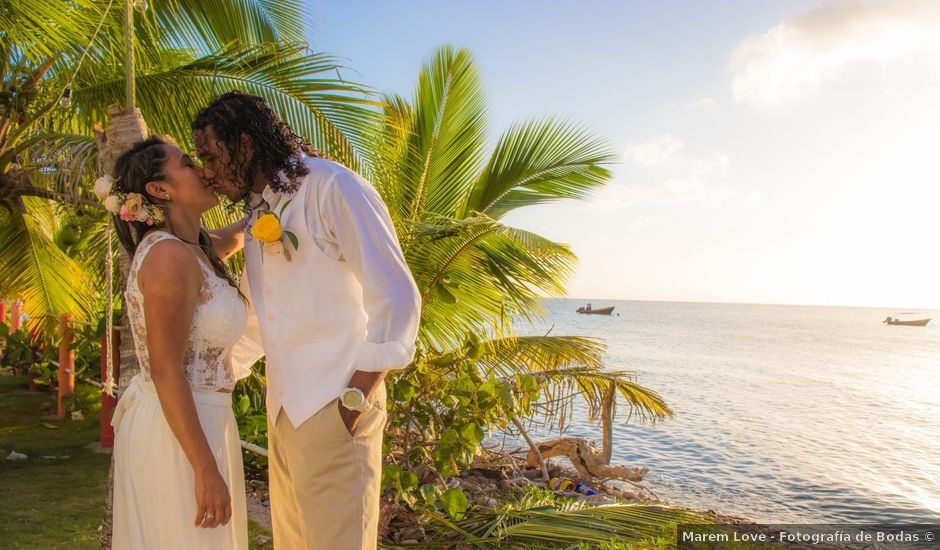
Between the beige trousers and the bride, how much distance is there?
0.29 m

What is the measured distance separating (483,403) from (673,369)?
2428 centimetres

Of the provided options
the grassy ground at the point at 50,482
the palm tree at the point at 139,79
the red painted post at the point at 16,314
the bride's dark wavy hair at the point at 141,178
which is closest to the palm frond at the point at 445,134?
the palm tree at the point at 139,79

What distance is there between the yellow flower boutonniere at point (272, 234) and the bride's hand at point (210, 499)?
2.26 ft

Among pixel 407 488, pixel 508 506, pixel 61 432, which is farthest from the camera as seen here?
pixel 61 432

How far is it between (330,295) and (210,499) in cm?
71

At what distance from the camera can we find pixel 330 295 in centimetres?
201

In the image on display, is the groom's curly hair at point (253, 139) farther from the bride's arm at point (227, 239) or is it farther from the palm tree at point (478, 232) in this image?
the palm tree at point (478, 232)

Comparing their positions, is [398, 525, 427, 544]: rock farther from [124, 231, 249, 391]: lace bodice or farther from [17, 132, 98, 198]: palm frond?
[17, 132, 98, 198]: palm frond

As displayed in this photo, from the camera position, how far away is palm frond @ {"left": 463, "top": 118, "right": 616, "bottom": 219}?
287 inches

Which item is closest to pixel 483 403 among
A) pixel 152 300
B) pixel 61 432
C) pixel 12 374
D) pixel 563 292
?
pixel 563 292

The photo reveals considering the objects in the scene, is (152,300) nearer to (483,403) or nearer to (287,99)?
(483,403)

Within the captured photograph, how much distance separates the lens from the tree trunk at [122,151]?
2.80m

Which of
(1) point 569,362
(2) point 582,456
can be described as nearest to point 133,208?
(1) point 569,362

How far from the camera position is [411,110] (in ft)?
25.2
